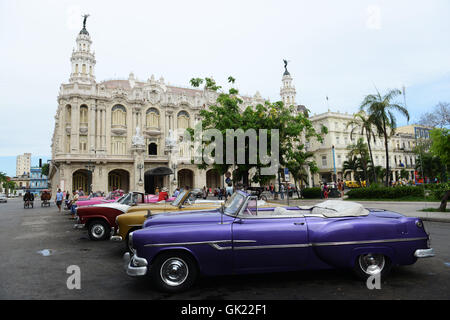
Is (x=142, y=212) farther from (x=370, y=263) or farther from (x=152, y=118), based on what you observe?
(x=152, y=118)

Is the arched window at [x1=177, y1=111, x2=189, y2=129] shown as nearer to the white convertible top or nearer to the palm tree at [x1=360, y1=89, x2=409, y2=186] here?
the palm tree at [x1=360, y1=89, x2=409, y2=186]

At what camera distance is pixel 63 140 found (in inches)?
1529

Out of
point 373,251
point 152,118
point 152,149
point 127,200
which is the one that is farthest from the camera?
point 152,118

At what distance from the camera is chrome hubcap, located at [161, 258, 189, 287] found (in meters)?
4.07

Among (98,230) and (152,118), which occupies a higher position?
(152,118)

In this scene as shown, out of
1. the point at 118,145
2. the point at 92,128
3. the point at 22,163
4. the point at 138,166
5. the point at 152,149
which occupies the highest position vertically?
the point at 22,163

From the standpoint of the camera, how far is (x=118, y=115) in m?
42.4

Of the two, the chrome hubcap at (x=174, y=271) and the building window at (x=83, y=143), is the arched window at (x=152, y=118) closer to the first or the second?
the building window at (x=83, y=143)

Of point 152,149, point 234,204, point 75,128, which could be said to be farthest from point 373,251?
point 152,149

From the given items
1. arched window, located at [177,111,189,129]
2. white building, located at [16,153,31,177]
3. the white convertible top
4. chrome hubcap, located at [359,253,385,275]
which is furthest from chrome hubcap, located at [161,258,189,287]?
white building, located at [16,153,31,177]

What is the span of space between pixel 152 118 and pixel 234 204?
42.1 metres

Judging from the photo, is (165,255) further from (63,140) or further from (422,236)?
(63,140)

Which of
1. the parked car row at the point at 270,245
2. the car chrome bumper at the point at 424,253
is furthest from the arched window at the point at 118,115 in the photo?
the car chrome bumper at the point at 424,253
